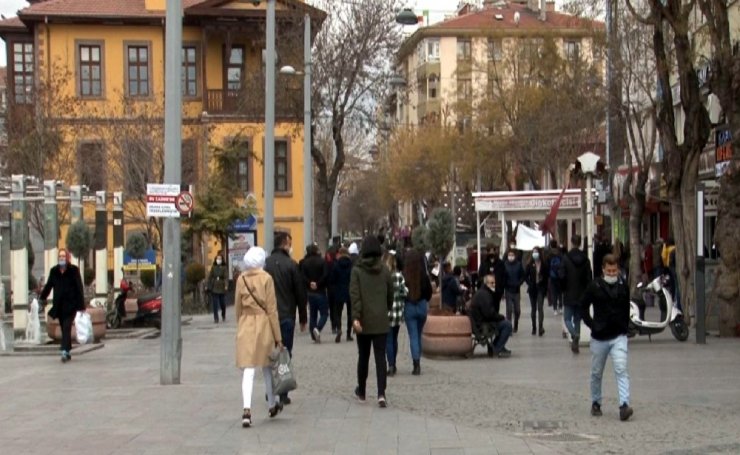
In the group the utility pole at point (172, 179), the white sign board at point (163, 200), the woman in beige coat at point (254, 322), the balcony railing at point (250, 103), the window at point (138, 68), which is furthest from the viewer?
the window at point (138, 68)

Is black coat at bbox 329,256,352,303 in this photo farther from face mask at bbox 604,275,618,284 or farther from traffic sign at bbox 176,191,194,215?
face mask at bbox 604,275,618,284

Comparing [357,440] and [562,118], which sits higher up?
[562,118]

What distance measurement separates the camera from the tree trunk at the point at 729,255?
18.6 meters

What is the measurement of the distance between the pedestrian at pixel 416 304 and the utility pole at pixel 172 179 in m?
3.13

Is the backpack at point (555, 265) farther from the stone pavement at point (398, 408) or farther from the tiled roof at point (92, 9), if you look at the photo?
the tiled roof at point (92, 9)

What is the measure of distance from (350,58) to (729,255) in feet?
59.8

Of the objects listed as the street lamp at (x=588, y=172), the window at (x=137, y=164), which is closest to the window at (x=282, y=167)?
the window at (x=137, y=164)

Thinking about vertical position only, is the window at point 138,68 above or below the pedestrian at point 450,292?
above

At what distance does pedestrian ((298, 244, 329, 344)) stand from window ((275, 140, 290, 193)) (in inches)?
1133

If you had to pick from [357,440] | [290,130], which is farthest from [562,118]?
[357,440]

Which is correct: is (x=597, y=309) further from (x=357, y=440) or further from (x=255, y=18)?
(x=255, y=18)

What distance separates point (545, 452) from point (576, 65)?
2993cm

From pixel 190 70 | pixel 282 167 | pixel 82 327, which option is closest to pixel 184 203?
pixel 82 327

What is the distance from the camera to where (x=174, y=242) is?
47.2 feet
